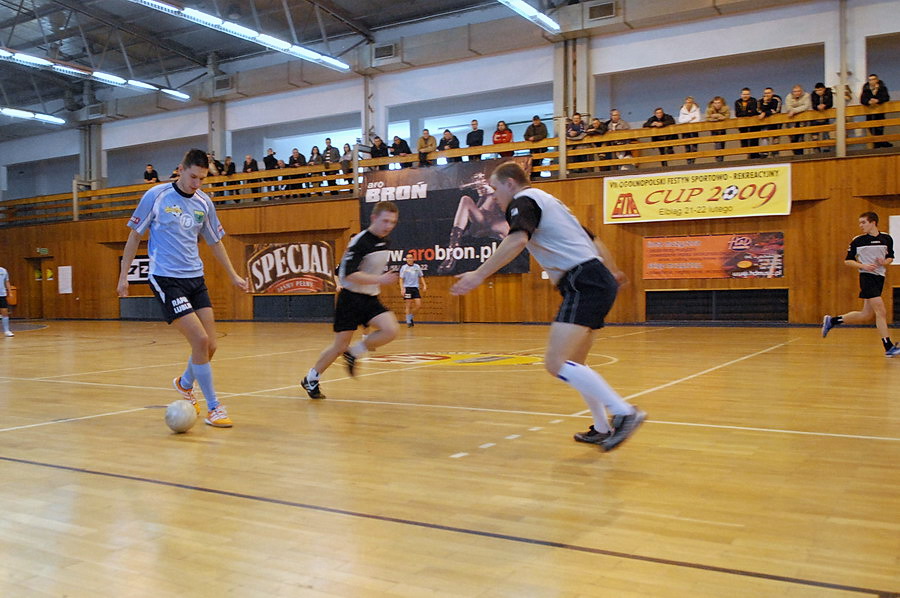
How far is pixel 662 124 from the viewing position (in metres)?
17.5

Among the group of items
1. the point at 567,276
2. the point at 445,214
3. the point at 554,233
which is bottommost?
the point at 567,276

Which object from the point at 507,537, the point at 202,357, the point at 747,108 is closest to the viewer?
the point at 507,537

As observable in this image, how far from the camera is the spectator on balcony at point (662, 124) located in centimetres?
1755

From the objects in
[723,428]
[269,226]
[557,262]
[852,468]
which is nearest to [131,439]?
[557,262]

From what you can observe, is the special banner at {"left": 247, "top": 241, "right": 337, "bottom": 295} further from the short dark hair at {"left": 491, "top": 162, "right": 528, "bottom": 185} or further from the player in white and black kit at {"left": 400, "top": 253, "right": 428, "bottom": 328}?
the short dark hair at {"left": 491, "top": 162, "right": 528, "bottom": 185}

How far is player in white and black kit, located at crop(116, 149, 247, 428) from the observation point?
5.45 m

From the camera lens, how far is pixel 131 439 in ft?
16.6

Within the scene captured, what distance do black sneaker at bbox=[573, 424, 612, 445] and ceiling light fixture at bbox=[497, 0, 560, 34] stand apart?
14.1m

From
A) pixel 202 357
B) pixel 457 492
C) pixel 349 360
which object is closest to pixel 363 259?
pixel 349 360

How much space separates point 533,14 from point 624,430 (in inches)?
610

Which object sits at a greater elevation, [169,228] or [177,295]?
[169,228]

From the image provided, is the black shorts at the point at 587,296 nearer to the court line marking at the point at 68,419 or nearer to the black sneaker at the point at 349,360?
the black sneaker at the point at 349,360

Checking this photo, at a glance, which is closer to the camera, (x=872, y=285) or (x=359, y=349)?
(x=359, y=349)

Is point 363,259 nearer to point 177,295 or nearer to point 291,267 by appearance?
point 177,295
